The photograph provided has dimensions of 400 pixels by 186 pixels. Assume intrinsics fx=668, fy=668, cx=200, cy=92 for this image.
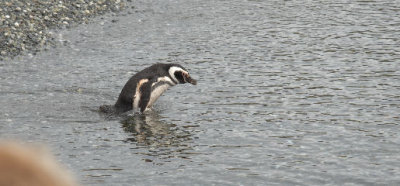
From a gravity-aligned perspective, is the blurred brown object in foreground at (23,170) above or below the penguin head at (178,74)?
above

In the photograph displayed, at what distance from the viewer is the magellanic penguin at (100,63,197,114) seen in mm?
15625

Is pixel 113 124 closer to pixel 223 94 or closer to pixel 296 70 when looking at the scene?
pixel 223 94

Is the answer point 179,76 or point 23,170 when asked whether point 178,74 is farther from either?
point 23,170

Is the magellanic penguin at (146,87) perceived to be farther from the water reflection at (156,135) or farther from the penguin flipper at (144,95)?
the water reflection at (156,135)

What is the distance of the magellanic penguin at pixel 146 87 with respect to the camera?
615 inches

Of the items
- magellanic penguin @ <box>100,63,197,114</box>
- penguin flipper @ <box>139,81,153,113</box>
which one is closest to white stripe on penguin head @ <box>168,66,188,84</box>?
magellanic penguin @ <box>100,63,197,114</box>

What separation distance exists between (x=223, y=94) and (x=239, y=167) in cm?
507

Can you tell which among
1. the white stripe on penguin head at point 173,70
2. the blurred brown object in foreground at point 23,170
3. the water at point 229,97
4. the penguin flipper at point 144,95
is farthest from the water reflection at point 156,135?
the blurred brown object in foreground at point 23,170

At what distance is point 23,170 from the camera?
145cm

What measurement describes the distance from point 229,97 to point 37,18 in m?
9.33

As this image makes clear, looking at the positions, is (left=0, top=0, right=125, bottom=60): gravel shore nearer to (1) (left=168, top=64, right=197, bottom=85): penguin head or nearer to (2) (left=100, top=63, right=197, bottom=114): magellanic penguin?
(2) (left=100, top=63, right=197, bottom=114): magellanic penguin

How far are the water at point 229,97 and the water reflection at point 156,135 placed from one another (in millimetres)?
41

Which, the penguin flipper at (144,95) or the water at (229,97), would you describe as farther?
the penguin flipper at (144,95)

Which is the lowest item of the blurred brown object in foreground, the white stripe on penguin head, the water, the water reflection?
the water reflection
